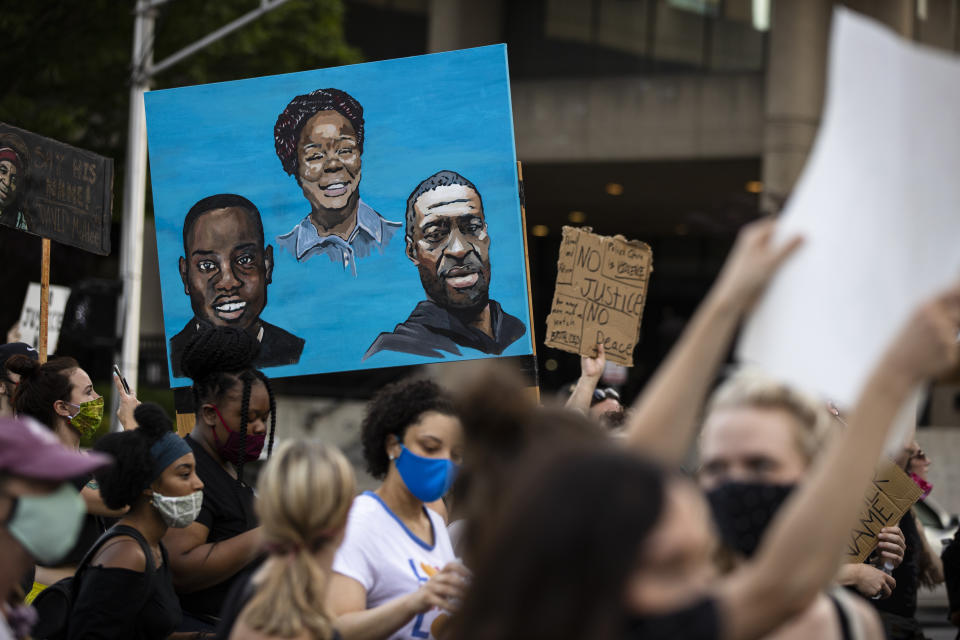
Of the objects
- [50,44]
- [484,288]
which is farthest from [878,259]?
[50,44]

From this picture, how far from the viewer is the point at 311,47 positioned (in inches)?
672

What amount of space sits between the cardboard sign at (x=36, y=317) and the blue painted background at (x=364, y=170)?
2621 millimetres

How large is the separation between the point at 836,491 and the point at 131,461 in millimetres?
2681

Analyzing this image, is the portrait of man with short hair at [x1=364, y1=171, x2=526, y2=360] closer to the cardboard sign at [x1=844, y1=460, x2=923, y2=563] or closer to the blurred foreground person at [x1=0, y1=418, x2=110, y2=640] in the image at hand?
the cardboard sign at [x1=844, y1=460, x2=923, y2=563]

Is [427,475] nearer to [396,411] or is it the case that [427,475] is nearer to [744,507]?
[396,411]

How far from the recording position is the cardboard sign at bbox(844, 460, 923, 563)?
15.9 ft

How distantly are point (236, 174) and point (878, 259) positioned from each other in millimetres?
4275

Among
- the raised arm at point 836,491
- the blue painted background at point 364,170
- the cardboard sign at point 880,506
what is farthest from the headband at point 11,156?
the raised arm at point 836,491

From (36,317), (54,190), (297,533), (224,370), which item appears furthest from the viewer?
(36,317)

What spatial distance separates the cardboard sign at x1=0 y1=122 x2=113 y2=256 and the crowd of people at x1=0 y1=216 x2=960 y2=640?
4.32 feet

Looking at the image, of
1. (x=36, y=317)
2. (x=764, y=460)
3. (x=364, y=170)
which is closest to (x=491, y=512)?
(x=764, y=460)

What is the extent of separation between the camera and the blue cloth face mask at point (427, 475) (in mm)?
3990

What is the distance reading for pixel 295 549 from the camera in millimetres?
2869

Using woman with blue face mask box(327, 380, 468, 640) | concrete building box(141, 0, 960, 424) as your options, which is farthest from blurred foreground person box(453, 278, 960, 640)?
concrete building box(141, 0, 960, 424)
